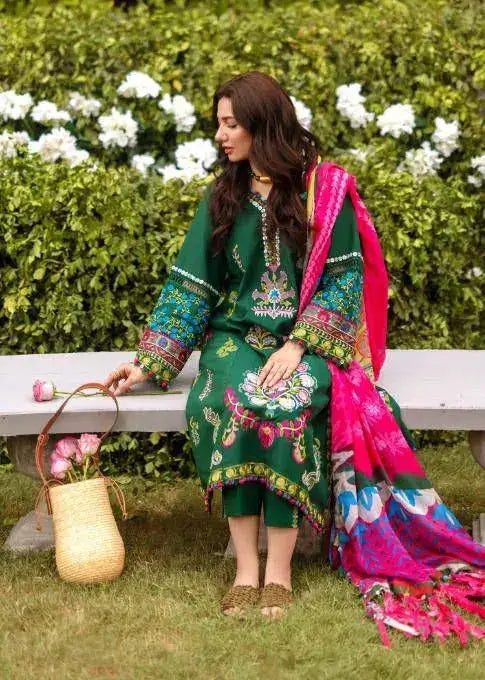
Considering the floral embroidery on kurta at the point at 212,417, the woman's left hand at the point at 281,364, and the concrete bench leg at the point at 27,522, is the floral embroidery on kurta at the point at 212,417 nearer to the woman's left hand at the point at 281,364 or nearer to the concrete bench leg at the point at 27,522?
the woman's left hand at the point at 281,364

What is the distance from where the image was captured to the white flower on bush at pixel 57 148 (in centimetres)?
568

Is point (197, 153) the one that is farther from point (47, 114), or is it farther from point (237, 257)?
point (237, 257)

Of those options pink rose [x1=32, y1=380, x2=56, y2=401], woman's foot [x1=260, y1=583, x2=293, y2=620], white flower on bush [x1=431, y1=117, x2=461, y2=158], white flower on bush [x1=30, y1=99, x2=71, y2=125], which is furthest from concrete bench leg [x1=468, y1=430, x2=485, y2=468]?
white flower on bush [x1=30, y1=99, x2=71, y2=125]

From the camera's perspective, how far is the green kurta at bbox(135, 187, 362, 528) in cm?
393

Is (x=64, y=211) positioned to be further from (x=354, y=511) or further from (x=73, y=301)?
(x=354, y=511)

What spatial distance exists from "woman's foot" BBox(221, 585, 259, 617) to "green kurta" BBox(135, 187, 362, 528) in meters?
0.28

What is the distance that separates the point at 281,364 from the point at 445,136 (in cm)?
217

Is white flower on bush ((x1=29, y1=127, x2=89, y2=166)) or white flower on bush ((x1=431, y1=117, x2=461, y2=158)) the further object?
white flower on bush ((x1=431, y1=117, x2=461, y2=158))

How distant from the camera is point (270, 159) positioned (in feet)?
13.9

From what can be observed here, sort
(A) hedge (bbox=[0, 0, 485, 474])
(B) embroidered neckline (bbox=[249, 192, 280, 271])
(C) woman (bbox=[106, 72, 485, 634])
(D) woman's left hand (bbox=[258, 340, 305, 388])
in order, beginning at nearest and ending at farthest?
(C) woman (bbox=[106, 72, 485, 634]) < (D) woman's left hand (bbox=[258, 340, 305, 388]) < (B) embroidered neckline (bbox=[249, 192, 280, 271]) < (A) hedge (bbox=[0, 0, 485, 474])

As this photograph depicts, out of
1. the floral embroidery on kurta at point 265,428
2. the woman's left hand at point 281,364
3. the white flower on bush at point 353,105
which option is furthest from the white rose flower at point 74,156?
the floral embroidery on kurta at point 265,428

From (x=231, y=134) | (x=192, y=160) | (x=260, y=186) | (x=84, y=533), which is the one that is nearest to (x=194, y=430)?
(x=84, y=533)

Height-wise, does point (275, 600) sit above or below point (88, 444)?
below

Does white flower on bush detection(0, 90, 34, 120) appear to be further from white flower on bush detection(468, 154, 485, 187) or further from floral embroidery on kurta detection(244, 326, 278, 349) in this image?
floral embroidery on kurta detection(244, 326, 278, 349)
